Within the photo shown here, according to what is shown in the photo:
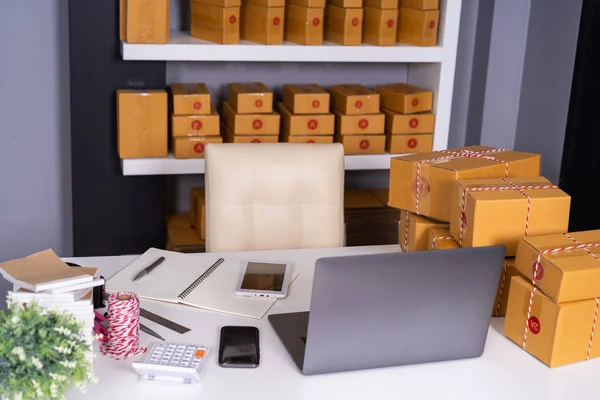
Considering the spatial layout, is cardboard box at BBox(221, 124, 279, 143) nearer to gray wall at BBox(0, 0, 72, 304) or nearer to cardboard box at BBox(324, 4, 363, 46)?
cardboard box at BBox(324, 4, 363, 46)

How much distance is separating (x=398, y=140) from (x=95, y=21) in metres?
Answer: 1.21

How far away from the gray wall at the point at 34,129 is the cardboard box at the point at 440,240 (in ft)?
5.98

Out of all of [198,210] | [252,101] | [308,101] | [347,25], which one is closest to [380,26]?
[347,25]

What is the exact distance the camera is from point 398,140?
120 inches

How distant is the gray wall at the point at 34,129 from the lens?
3047mm

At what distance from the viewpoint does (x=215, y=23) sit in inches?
109

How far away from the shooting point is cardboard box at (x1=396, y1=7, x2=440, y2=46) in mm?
2938

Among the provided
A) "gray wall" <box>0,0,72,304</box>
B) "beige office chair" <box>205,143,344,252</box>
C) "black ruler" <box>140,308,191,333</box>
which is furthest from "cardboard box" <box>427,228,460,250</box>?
"gray wall" <box>0,0,72,304</box>

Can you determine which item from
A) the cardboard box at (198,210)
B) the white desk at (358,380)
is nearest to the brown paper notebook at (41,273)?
the white desk at (358,380)

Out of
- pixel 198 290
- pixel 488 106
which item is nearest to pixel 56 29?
pixel 198 290

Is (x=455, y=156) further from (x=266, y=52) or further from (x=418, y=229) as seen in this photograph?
(x=266, y=52)

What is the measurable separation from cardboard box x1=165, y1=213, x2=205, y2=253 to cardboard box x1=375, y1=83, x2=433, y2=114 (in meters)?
0.92

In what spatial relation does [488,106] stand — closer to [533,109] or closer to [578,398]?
[533,109]

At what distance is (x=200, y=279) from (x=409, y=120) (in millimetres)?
1390
